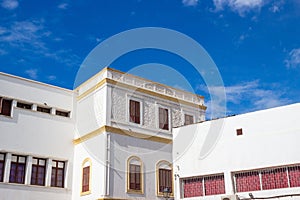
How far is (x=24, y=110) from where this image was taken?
21.4 metres

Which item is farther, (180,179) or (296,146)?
(180,179)

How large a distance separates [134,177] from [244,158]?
827 centimetres

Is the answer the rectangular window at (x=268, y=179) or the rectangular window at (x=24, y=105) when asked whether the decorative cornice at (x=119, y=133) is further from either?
the rectangular window at (x=268, y=179)

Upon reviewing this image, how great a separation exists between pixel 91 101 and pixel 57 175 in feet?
15.5

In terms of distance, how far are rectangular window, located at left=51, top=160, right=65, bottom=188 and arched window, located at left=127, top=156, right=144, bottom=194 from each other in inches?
160

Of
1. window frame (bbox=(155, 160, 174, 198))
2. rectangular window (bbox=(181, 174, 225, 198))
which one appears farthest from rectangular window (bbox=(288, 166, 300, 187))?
window frame (bbox=(155, 160, 174, 198))

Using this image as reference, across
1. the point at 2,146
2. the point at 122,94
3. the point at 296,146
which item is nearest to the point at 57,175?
the point at 2,146

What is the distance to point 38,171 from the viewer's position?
21250 millimetres

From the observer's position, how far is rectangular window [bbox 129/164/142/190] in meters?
21.1

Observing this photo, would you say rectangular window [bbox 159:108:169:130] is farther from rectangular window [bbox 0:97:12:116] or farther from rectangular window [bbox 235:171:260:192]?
rectangular window [bbox 235:171:260:192]

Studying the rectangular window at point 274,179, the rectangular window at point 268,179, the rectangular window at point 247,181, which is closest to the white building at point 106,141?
the rectangular window at point 247,181

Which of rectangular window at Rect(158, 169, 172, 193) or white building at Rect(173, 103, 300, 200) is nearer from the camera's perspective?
white building at Rect(173, 103, 300, 200)

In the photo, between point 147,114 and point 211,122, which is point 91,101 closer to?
point 147,114

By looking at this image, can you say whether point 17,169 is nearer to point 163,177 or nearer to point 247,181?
point 163,177
